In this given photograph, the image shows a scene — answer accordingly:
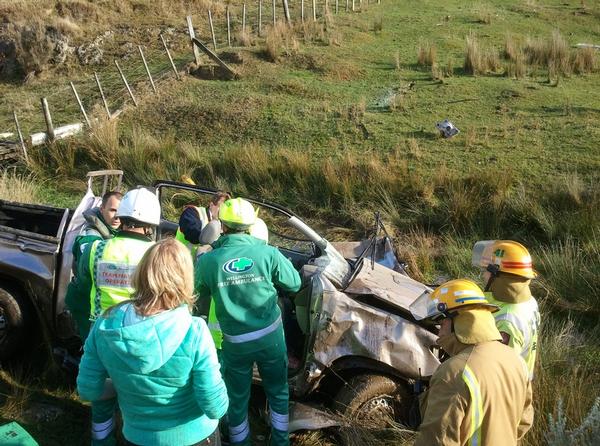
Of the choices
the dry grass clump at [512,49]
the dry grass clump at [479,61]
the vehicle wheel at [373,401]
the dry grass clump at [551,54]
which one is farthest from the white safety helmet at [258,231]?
the dry grass clump at [512,49]

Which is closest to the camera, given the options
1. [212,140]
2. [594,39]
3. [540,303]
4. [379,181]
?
[540,303]

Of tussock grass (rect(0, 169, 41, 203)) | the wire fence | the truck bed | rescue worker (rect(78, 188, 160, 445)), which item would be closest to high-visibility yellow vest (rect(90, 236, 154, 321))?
rescue worker (rect(78, 188, 160, 445))

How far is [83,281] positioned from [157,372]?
4.71ft

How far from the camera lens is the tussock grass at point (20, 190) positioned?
8430 mm

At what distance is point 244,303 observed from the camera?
12.1 ft

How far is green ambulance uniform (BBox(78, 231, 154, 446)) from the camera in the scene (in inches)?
141

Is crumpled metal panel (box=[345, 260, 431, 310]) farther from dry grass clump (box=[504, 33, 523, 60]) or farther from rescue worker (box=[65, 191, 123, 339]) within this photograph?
dry grass clump (box=[504, 33, 523, 60])

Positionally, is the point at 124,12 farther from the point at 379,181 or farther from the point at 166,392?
the point at 166,392

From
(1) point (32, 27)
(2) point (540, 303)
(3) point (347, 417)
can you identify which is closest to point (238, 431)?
(3) point (347, 417)

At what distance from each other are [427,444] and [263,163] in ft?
24.6

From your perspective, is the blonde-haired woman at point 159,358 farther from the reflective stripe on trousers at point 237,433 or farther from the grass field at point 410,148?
the grass field at point 410,148

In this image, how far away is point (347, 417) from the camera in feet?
13.1

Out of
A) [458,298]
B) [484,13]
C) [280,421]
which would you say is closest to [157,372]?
[458,298]

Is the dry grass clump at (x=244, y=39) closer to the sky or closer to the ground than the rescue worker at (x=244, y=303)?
closer to the ground
